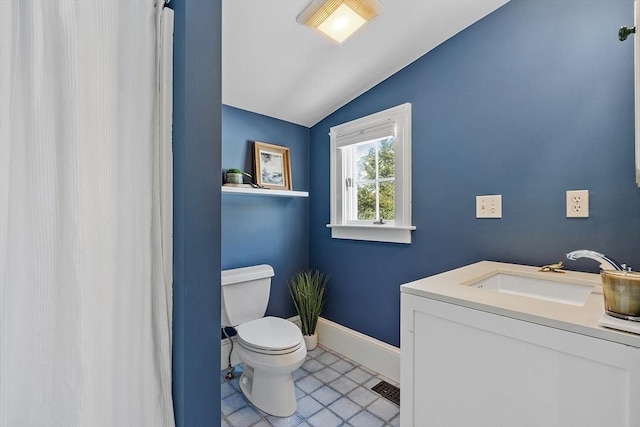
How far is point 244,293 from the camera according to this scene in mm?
1899

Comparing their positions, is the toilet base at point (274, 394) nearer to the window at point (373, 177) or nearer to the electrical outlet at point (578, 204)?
the window at point (373, 177)

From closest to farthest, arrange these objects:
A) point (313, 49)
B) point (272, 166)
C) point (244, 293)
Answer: point (313, 49) → point (244, 293) → point (272, 166)

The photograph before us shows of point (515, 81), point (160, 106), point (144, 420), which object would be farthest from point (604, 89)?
point (144, 420)

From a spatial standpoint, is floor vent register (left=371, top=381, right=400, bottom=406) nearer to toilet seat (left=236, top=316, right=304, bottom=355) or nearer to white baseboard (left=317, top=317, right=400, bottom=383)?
white baseboard (left=317, top=317, right=400, bottom=383)

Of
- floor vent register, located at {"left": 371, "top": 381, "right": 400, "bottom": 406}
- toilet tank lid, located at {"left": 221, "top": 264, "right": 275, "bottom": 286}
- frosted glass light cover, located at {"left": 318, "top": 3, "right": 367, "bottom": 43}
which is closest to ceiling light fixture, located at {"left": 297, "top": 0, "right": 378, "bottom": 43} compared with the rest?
frosted glass light cover, located at {"left": 318, "top": 3, "right": 367, "bottom": 43}

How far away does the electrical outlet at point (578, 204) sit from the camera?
124cm

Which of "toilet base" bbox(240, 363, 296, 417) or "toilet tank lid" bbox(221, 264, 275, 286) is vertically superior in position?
"toilet tank lid" bbox(221, 264, 275, 286)

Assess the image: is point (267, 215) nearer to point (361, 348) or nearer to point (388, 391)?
point (361, 348)

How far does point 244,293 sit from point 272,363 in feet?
1.80

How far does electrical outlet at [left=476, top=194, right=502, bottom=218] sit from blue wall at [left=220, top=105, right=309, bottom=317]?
1381 mm

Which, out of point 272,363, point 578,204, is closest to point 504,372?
point 578,204

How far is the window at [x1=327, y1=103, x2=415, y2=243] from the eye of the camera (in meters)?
1.86

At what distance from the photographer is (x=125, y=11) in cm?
78

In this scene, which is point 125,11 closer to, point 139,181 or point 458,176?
point 139,181
